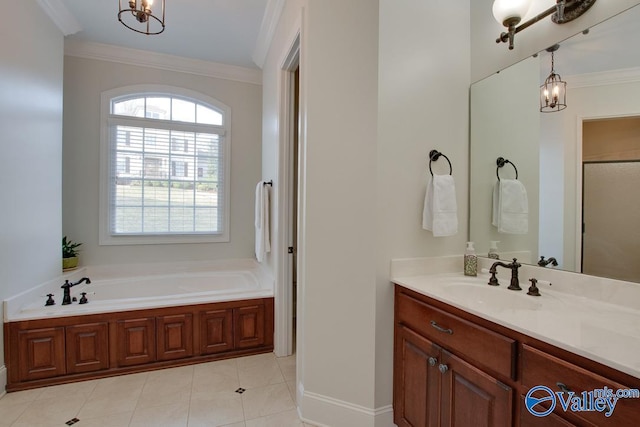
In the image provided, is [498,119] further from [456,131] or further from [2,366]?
[2,366]

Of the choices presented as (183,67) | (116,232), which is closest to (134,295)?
(116,232)

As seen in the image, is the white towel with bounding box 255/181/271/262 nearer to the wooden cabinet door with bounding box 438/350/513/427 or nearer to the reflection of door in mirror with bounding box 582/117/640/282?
the wooden cabinet door with bounding box 438/350/513/427

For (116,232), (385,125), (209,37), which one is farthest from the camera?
(116,232)

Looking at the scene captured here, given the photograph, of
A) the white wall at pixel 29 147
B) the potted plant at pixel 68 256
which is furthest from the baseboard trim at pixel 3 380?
the potted plant at pixel 68 256

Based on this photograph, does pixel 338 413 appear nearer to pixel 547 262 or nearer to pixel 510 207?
pixel 547 262

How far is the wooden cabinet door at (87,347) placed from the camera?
2.10 metres

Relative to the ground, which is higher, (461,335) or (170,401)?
(461,335)

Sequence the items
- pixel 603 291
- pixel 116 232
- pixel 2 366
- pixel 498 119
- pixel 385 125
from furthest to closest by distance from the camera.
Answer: pixel 116 232, pixel 2 366, pixel 498 119, pixel 385 125, pixel 603 291

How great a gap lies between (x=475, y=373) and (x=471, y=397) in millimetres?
102

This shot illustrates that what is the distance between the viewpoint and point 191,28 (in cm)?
276

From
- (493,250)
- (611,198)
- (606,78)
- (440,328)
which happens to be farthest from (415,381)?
(606,78)

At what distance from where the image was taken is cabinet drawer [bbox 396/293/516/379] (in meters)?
1.02

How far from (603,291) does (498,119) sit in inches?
39.9

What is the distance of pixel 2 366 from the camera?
76.9 inches
